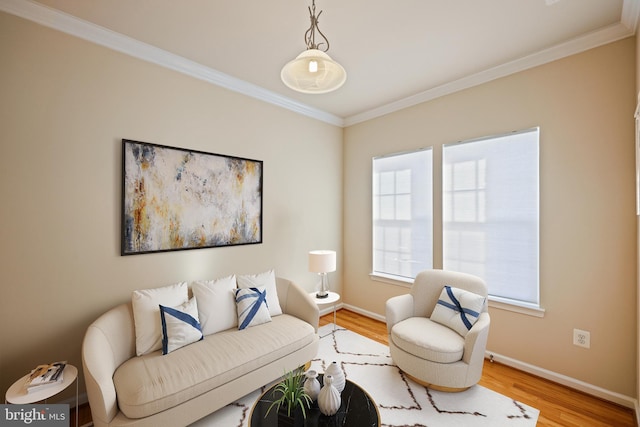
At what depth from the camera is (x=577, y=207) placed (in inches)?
92.8

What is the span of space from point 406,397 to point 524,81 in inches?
118

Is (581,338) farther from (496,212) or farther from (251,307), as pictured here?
(251,307)

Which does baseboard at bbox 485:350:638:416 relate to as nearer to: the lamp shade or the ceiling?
the lamp shade

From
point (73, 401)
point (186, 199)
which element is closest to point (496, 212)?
point (186, 199)

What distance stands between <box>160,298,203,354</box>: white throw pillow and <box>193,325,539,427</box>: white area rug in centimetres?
56

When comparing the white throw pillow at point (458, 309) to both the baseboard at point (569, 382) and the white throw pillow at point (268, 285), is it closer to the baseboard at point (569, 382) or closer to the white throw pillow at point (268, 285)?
the baseboard at point (569, 382)

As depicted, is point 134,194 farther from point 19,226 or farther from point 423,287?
point 423,287

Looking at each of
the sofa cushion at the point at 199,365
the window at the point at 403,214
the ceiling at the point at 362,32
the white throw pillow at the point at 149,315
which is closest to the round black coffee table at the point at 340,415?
the sofa cushion at the point at 199,365

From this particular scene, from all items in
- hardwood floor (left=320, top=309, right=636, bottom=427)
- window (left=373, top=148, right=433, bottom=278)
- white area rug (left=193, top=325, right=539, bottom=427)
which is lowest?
hardwood floor (left=320, top=309, right=636, bottom=427)

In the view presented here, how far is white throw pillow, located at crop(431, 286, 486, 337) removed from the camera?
2357mm

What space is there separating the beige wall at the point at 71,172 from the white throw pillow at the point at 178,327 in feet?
1.52

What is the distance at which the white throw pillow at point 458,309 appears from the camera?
2357 mm

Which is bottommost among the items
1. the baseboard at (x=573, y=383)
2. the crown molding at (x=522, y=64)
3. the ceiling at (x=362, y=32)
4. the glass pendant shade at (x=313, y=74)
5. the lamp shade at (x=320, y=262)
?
the baseboard at (x=573, y=383)

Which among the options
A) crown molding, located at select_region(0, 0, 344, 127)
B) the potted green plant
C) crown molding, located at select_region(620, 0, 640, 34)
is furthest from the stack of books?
crown molding, located at select_region(620, 0, 640, 34)
